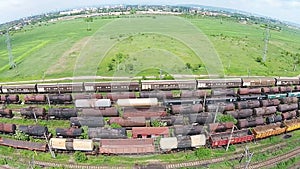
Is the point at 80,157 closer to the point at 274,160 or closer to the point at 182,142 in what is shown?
the point at 182,142

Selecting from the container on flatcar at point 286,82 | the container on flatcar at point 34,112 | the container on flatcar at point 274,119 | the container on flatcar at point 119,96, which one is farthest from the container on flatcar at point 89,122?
the container on flatcar at point 286,82

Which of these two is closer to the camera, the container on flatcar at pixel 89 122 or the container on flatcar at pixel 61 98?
the container on flatcar at pixel 89 122

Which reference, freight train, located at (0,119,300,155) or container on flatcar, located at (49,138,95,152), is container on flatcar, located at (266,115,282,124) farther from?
container on flatcar, located at (49,138,95,152)

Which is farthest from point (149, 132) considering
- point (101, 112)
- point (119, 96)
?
point (119, 96)

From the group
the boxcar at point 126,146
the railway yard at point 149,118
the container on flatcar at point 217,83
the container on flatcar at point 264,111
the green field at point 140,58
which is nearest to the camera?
the boxcar at point 126,146

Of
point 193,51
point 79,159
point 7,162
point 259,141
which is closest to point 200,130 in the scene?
point 259,141

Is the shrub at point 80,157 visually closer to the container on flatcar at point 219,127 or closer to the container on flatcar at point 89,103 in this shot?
the container on flatcar at point 89,103

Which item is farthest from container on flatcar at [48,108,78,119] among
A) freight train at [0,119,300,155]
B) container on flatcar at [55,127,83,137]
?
freight train at [0,119,300,155]

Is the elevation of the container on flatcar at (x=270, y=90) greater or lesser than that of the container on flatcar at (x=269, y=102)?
greater

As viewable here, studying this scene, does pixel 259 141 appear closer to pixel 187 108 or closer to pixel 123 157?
pixel 187 108
